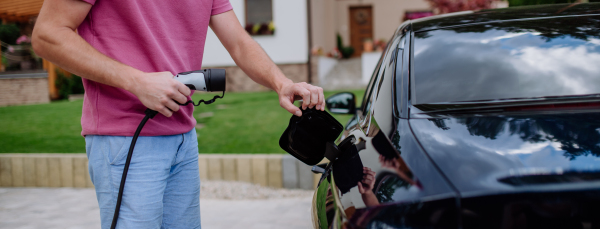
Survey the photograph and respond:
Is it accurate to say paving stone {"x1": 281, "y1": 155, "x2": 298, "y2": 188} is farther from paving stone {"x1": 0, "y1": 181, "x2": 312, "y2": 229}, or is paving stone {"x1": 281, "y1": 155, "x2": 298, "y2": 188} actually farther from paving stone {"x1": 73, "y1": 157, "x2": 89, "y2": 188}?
paving stone {"x1": 73, "y1": 157, "x2": 89, "y2": 188}

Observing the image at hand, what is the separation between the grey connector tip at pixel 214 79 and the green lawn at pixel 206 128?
3.64m

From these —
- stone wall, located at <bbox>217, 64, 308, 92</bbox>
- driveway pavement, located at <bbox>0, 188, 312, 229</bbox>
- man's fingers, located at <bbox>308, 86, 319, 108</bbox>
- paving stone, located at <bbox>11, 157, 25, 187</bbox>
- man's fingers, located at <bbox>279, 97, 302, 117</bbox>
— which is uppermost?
man's fingers, located at <bbox>308, 86, 319, 108</bbox>

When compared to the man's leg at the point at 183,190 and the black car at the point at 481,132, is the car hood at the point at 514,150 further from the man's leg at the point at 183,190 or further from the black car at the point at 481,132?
the man's leg at the point at 183,190

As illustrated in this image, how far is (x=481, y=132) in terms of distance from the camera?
1.20 m

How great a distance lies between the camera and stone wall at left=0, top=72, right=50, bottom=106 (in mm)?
10859

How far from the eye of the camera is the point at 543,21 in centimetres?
180

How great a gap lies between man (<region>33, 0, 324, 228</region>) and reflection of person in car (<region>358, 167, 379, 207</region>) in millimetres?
324

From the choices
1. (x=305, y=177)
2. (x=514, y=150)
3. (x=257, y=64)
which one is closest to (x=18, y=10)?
(x=305, y=177)

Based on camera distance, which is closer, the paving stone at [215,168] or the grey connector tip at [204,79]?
the grey connector tip at [204,79]

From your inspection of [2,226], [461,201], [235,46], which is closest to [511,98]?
[461,201]

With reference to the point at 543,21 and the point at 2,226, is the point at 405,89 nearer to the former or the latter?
the point at 543,21

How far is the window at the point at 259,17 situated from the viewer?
12578mm

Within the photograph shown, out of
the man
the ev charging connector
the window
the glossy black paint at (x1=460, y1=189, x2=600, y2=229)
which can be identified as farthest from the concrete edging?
the window

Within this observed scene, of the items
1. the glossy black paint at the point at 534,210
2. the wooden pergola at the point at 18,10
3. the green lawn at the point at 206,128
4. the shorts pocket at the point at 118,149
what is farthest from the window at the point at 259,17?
the glossy black paint at the point at 534,210
